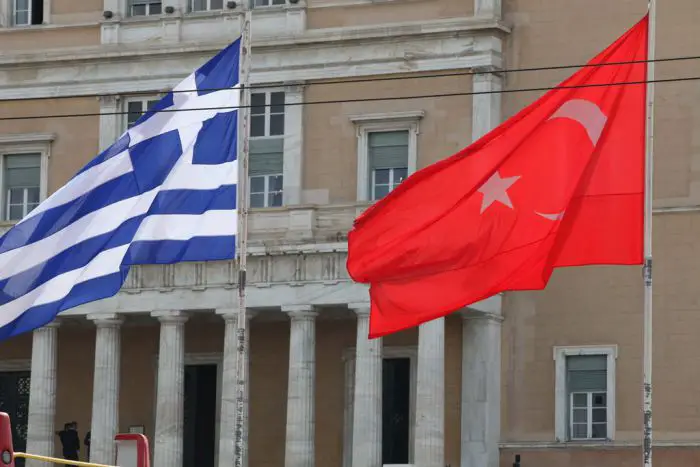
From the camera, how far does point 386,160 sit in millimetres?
54656

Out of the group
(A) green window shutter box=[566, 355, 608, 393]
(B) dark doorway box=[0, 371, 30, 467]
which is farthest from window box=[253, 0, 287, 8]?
(A) green window shutter box=[566, 355, 608, 393]

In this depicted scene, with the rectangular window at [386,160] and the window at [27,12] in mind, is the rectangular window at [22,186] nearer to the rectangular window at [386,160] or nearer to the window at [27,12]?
the window at [27,12]

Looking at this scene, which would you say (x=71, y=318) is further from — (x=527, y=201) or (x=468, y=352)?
(x=527, y=201)

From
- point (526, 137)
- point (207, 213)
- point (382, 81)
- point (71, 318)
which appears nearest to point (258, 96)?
point (382, 81)

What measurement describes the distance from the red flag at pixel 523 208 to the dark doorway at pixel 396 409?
19.9 m

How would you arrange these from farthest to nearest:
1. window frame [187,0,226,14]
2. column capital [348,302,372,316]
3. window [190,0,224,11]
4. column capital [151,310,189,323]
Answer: window [190,0,224,11] → window frame [187,0,226,14] → column capital [151,310,189,323] → column capital [348,302,372,316]

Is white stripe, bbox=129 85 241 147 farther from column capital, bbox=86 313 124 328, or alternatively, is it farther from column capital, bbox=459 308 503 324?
column capital, bbox=86 313 124 328

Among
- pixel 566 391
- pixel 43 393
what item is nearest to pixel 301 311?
pixel 566 391

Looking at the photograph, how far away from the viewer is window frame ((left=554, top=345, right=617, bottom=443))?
5272 cm

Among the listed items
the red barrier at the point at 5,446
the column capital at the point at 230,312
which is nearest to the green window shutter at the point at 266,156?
the column capital at the point at 230,312

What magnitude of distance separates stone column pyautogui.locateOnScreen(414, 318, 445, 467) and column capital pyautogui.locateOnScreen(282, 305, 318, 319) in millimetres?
2501

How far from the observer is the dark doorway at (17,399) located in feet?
190

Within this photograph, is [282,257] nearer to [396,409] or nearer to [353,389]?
[353,389]

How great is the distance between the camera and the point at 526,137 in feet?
113
